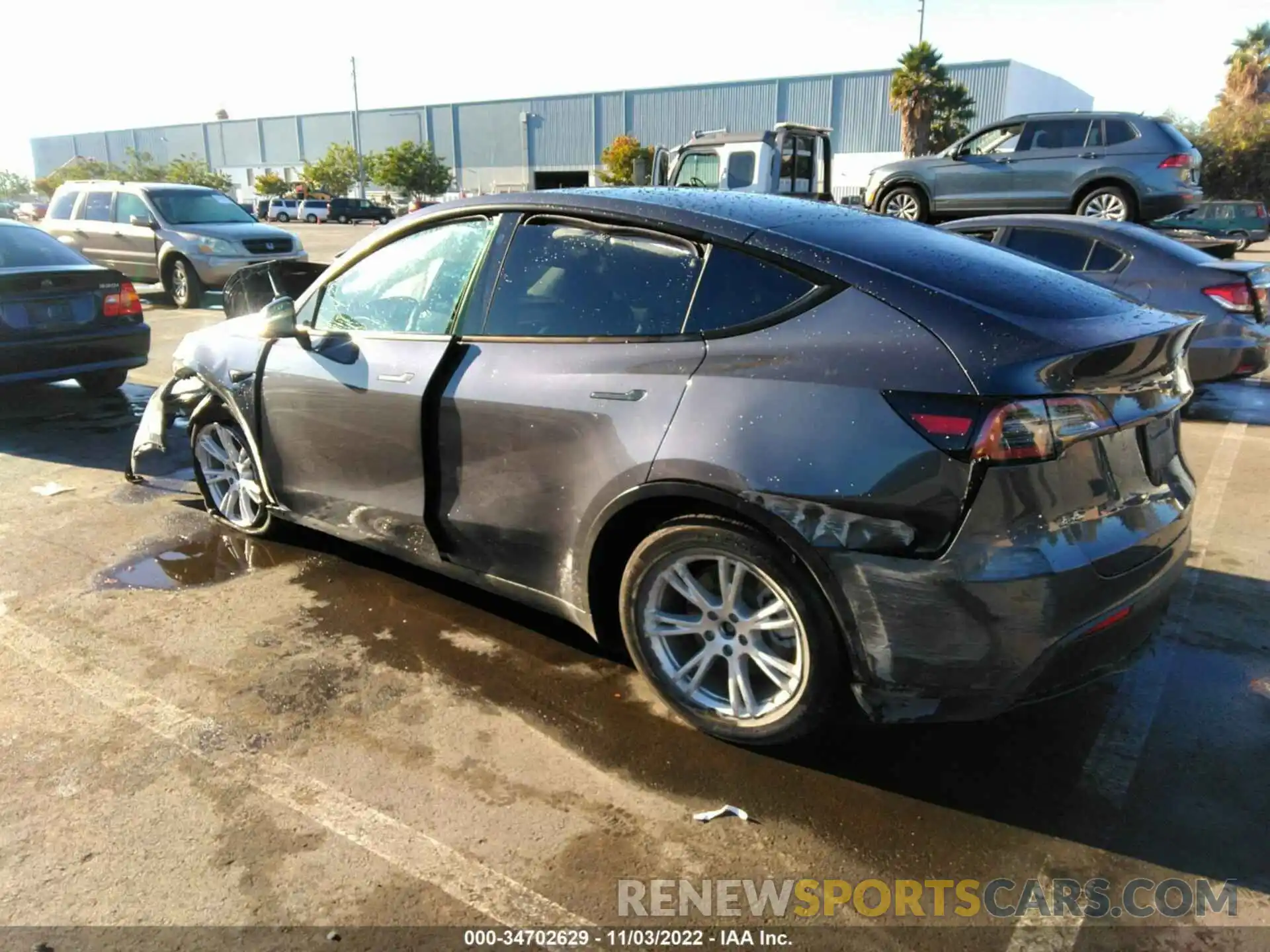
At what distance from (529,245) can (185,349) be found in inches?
98.2

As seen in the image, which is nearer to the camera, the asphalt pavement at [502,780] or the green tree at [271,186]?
the asphalt pavement at [502,780]

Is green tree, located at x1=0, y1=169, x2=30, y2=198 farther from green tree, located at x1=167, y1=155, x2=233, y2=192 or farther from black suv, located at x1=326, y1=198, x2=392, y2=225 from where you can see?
black suv, located at x1=326, y1=198, x2=392, y2=225

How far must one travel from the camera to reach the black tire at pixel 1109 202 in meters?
11.4

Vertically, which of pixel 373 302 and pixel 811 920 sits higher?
pixel 373 302

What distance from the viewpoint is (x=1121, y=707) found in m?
3.18

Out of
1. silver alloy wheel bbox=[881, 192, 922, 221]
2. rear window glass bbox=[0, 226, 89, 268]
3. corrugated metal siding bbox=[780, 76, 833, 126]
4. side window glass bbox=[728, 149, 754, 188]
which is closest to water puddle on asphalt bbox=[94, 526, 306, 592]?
rear window glass bbox=[0, 226, 89, 268]

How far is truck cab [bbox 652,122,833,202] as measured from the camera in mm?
15148

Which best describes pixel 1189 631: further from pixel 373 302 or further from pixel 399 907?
pixel 373 302

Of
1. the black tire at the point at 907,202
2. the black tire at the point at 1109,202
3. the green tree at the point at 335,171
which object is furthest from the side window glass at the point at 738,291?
the green tree at the point at 335,171

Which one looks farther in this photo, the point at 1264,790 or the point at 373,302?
the point at 373,302

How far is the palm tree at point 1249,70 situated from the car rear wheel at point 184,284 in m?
52.5

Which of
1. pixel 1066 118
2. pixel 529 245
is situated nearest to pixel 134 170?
pixel 1066 118

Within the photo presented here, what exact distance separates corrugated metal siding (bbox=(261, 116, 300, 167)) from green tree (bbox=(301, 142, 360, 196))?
13739mm

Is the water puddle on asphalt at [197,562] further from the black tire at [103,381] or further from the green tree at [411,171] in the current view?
the green tree at [411,171]
